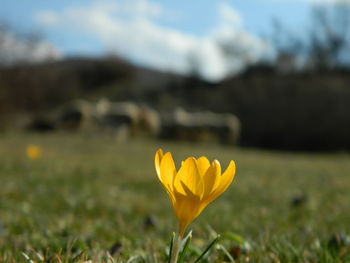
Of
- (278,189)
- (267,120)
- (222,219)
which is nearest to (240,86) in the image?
(267,120)

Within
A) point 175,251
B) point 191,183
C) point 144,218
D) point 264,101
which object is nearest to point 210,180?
point 191,183

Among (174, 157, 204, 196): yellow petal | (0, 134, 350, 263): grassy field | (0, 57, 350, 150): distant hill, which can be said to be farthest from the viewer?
(0, 57, 350, 150): distant hill

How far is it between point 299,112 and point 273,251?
22.6 meters

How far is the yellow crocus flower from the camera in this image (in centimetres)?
89

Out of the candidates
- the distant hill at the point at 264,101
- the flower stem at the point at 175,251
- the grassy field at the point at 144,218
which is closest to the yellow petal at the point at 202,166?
the flower stem at the point at 175,251

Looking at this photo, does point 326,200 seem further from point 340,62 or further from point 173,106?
point 340,62

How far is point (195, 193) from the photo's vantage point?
0.89m

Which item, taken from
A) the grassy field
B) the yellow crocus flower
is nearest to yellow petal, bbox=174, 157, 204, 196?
the yellow crocus flower

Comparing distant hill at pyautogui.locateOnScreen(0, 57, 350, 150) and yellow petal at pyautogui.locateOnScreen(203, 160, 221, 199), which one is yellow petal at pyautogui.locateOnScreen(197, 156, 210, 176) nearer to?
yellow petal at pyautogui.locateOnScreen(203, 160, 221, 199)

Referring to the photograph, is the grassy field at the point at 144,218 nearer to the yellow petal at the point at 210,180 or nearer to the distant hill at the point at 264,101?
the yellow petal at the point at 210,180

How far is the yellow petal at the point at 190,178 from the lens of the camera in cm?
89

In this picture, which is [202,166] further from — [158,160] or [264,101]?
[264,101]

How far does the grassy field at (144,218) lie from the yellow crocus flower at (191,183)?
268 mm

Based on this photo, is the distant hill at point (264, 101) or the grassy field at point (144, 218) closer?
the grassy field at point (144, 218)
